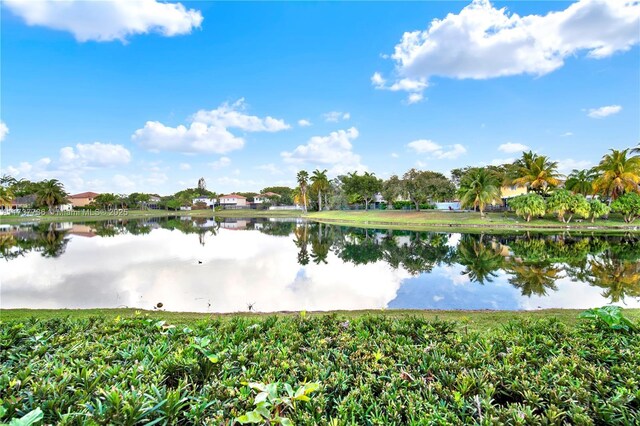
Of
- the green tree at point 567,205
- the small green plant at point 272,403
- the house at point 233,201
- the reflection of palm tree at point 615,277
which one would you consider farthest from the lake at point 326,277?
the house at point 233,201

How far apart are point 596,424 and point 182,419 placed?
2.81m

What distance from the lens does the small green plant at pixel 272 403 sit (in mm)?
1915

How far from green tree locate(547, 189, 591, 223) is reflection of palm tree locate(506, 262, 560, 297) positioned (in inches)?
1162

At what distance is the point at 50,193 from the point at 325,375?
331 ft

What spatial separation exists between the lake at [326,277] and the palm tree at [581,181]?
28.7 m

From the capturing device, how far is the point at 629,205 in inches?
1542

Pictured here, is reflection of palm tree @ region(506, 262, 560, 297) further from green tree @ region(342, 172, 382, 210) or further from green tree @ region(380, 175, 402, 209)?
green tree @ region(342, 172, 382, 210)

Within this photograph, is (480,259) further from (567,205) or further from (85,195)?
(85,195)

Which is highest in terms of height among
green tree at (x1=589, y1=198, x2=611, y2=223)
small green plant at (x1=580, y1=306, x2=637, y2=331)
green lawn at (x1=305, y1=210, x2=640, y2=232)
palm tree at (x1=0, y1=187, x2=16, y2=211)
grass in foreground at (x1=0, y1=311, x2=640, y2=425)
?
palm tree at (x1=0, y1=187, x2=16, y2=211)

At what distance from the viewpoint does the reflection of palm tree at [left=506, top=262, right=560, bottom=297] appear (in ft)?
41.6

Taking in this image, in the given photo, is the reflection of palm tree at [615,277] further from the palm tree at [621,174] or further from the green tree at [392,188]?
the green tree at [392,188]

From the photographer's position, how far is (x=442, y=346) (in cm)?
338

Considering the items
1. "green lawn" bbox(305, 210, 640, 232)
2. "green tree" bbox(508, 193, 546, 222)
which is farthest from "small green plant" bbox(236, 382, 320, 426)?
"green tree" bbox(508, 193, 546, 222)

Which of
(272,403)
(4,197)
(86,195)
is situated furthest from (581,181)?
(86,195)
